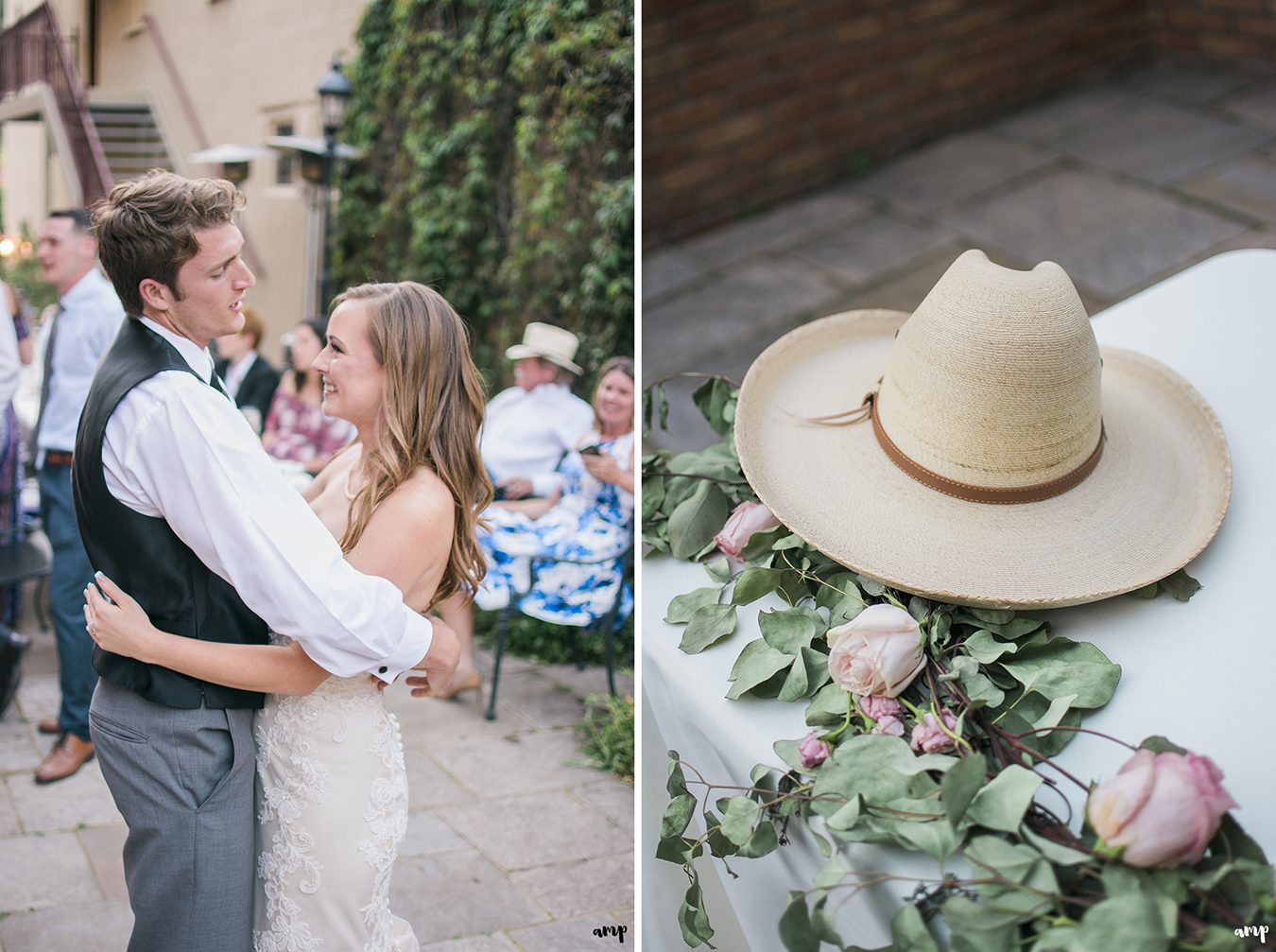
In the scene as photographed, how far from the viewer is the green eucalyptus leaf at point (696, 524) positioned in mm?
1620

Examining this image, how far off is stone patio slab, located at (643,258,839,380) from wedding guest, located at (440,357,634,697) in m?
1.08

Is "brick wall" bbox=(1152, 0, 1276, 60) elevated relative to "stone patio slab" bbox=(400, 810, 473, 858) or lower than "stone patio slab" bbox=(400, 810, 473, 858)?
elevated

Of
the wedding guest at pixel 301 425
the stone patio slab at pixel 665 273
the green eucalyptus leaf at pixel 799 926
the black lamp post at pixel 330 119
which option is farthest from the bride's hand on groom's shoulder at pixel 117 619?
the stone patio slab at pixel 665 273

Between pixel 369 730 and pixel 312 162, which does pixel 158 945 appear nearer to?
pixel 369 730

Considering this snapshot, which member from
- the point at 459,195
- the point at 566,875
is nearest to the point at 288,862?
the point at 566,875

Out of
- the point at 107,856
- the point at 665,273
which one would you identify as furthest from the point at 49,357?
the point at 665,273

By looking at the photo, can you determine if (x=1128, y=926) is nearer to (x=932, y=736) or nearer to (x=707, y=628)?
(x=932, y=736)

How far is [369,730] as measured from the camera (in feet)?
4.66

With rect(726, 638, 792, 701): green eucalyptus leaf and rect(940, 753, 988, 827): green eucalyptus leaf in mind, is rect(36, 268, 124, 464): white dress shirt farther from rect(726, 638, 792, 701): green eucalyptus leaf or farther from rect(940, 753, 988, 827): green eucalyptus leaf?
rect(940, 753, 988, 827): green eucalyptus leaf

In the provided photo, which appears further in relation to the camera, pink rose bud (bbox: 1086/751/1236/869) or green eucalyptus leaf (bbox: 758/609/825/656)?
green eucalyptus leaf (bbox: 758/609/825/656)

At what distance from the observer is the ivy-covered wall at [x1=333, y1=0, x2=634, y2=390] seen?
3207 mm

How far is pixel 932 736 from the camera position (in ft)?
3.81

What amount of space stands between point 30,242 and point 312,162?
0.65m

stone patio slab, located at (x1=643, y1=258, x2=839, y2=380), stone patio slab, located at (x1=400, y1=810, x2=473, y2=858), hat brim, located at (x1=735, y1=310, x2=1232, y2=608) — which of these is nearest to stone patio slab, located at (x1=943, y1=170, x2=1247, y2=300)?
stone patio slab, located at (x1=643, y1=258, x2=839, y2=380)
